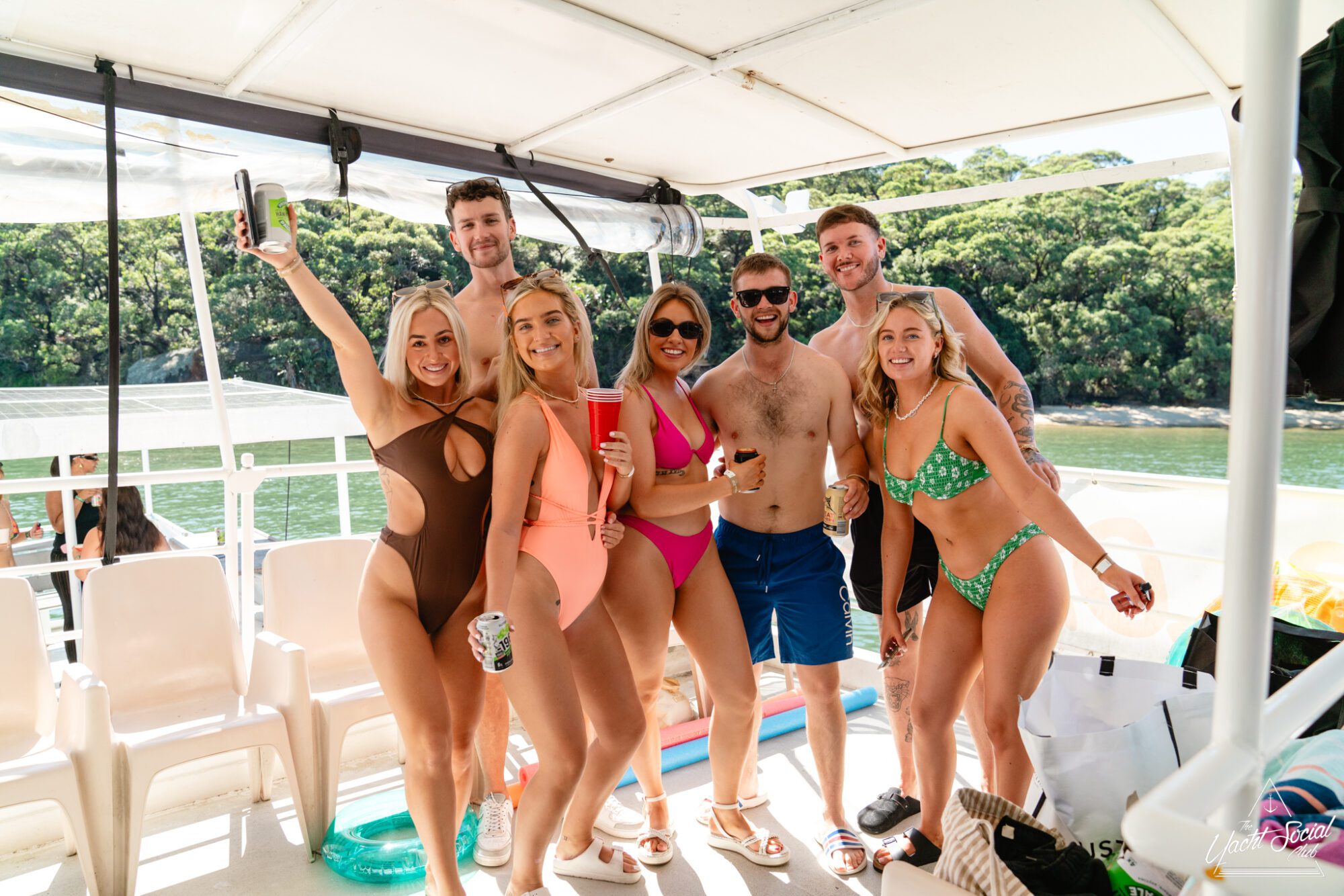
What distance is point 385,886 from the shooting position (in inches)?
113

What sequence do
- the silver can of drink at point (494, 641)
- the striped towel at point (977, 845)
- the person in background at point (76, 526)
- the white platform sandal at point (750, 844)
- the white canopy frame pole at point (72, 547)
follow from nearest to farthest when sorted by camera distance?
the striped towel at point (977, 845), the silver can of drink at point (494, 641), the white platform sandal at point (750, 844), the white canopy frame pole at point (72, 547), the person in background at point (76, 526)

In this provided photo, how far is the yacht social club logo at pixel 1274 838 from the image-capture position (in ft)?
2.37

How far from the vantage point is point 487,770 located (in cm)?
329

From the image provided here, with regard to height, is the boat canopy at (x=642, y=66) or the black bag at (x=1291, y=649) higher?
the boat canopy at (x=642, y=66)

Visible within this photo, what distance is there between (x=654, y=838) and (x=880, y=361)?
1.80 meters

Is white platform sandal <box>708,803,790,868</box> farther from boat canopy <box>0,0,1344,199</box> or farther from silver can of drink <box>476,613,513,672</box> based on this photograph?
boat canopy <box>0,0,1344,199</box>

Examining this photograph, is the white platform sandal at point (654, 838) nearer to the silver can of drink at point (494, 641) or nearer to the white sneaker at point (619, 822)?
the white sneaker at point (619, 822)

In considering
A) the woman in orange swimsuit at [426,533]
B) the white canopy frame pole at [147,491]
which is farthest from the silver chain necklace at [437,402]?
the white canopy frame pole at [147,491]

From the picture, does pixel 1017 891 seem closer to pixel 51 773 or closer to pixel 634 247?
pixel 51 773

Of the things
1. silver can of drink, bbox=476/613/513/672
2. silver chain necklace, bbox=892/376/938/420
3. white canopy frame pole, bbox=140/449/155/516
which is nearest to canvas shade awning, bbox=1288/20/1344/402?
A: silver chain necklace, bbox=892/376/938/420

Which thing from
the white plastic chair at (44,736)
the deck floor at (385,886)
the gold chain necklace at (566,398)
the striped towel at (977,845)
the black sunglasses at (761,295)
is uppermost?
the black sunglasses at (761,295)

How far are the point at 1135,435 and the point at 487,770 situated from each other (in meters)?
29.1

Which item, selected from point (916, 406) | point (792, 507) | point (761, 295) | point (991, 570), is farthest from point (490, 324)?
point (991, 570)

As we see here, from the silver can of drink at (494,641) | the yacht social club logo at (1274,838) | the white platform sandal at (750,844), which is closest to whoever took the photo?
the yacht social club logo at (1274,838)
